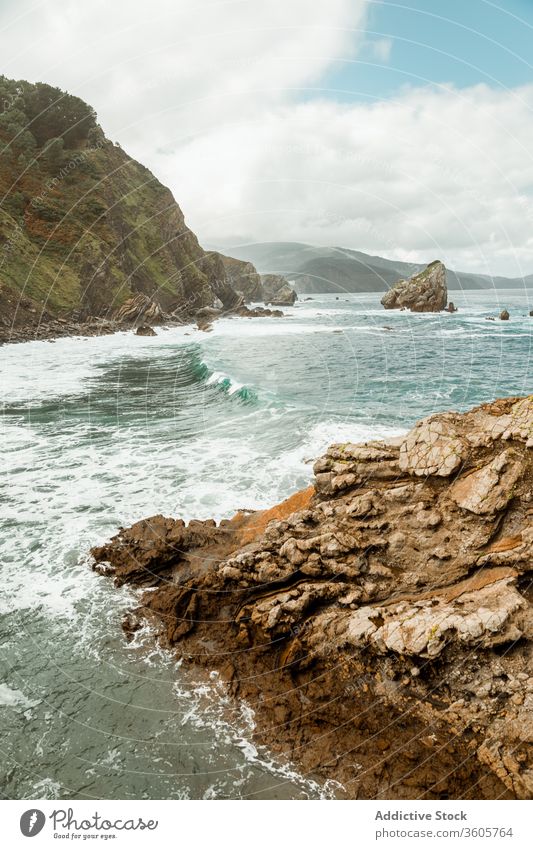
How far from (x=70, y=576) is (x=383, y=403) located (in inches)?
687

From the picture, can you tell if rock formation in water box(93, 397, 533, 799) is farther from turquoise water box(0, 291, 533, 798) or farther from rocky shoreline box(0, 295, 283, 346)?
rocky shoreline box(0, 295, 283, 346)

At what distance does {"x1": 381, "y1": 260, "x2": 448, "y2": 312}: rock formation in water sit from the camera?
81.0 meters

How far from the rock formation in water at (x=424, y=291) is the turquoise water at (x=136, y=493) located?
158 ft

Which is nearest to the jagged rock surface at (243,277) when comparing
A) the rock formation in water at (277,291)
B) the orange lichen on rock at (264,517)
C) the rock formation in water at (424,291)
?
the rock formation in water at (277,291)

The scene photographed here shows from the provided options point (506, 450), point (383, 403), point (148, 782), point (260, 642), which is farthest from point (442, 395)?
point (148, 782)

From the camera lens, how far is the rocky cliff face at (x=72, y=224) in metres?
51.9

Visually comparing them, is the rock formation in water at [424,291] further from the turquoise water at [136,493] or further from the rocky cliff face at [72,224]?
the turquoise water at [136,493]

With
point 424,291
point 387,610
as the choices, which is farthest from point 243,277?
point 387,610

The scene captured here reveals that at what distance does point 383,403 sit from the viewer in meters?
22.5

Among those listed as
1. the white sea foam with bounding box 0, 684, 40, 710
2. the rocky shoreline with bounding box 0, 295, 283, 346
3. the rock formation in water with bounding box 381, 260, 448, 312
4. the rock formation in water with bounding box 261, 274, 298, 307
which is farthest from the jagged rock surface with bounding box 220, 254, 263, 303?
the white sea foam with bounding box 0, 684, 40, 710

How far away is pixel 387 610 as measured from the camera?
20.8ft

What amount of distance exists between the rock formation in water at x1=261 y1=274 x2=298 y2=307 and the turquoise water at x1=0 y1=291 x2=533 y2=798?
3728 inches

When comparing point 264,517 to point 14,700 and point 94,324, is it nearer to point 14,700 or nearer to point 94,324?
point 14,700

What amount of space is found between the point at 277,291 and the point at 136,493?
133485 millimetres
